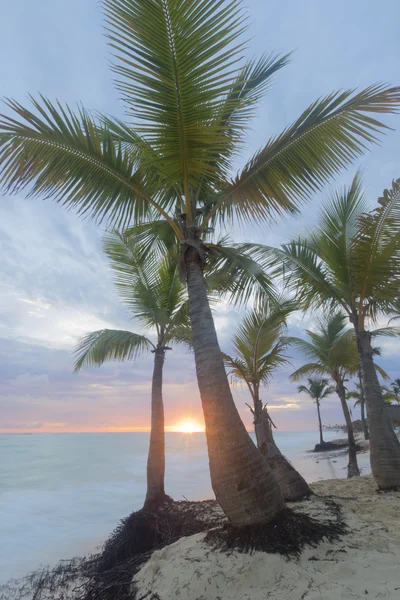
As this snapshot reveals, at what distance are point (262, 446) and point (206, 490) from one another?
1009 centimetres

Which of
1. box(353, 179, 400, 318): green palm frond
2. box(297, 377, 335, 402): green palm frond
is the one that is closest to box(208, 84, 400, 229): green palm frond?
box(353, 179, 400, 318): green palm frond

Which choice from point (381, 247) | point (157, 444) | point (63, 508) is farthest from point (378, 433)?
point (63, 508)

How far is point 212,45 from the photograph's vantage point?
3.38 m

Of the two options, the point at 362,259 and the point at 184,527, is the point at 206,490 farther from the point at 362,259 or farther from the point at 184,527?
the point at 362,259

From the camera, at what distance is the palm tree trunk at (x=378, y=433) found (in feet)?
20.1

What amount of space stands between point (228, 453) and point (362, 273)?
15.9 feet

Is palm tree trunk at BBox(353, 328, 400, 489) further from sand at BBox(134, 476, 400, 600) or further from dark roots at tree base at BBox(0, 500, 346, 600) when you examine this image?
sand at BBox(134, 476, 400, 600)

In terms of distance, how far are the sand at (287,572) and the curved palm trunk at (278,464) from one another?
2.39m

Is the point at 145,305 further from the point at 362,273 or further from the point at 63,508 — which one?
the point at 63,508

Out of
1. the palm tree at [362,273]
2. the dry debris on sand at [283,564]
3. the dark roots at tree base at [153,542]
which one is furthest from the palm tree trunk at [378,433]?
the dark roots at tree base at [153,542]

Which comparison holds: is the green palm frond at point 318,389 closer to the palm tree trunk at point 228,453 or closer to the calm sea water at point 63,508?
the calm sea water at point 63,508

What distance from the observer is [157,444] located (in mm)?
8250

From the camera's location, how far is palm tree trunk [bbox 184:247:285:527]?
3.37 metres

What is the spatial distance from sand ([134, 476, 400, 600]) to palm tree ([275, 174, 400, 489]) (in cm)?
289
